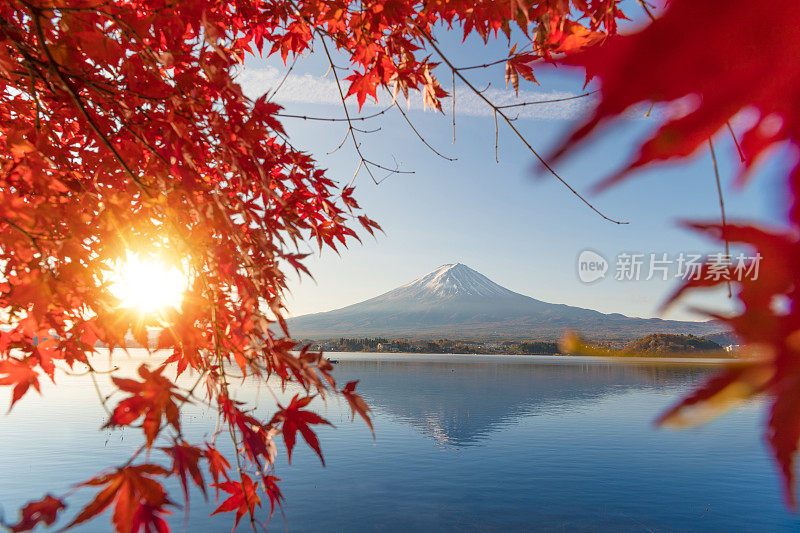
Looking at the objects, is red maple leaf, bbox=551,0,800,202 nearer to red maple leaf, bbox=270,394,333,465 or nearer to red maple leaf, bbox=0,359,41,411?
red maple leaf, bbox=270,394,333,465

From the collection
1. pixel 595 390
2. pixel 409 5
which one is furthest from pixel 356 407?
A: pixel 595 390

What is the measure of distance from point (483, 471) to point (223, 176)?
37105 mm

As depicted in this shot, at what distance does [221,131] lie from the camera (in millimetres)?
2295

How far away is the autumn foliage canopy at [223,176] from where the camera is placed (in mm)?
425

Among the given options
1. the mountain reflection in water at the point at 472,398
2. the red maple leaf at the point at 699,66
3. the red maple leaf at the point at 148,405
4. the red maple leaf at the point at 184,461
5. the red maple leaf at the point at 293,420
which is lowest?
the mountain reflection in water at the point at 472,398

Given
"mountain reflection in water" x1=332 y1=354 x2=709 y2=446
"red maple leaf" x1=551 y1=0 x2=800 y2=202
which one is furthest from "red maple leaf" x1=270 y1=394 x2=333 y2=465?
"mountain reflection in water" x1=332 y1=354 x2=709 y2=446

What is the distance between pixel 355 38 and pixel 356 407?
2.94 metres

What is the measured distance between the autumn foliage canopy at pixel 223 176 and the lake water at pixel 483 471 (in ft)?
40.6

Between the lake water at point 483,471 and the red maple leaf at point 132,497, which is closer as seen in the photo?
the red maple leaf at point 132,497

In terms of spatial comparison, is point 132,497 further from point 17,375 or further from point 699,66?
point 699,66

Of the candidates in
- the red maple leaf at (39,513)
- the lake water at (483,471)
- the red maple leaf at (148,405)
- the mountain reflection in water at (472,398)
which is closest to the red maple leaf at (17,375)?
the red maple leaf at (39,513)

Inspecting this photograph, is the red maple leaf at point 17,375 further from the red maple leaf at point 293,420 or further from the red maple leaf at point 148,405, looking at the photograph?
the red maple leaf at point 293,420

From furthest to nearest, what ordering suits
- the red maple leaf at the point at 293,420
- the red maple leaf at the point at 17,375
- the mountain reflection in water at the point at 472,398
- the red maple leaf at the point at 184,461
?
1. the mountain reflection in water at the point at 472,398
2. the red maple leaf at the point at 17,375
3. the red maple leaf at the point at 293,420
4. the red maple leaf at the point at 184,461

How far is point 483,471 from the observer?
3609 centimetres
